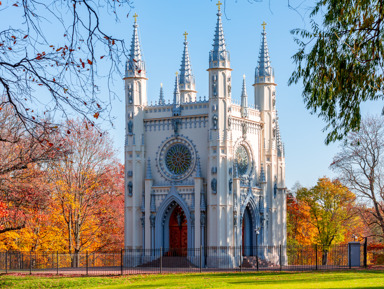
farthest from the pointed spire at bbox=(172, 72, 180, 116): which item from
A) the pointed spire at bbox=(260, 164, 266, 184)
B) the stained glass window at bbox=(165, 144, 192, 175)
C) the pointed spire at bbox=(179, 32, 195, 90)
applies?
the pointed spire at bbox=(260, 164, 266, 184)

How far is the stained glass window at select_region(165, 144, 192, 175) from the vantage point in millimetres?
47625

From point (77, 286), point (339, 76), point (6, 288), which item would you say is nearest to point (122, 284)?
point (77, 286)

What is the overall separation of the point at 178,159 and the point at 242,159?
440 cm

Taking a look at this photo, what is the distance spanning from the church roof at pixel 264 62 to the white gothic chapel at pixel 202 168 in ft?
8.75

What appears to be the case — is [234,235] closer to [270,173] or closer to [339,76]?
[270,173]

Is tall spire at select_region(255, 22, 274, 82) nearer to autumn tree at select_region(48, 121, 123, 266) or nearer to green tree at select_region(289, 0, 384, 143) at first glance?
Result: autumn tree at select_region(48, 121, 123, 266)

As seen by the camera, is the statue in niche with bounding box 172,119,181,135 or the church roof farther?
the church roof

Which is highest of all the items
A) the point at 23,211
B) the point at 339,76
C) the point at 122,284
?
the point at 339,76

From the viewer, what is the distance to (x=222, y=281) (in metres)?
30.7

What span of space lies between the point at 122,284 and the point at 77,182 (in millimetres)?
20104

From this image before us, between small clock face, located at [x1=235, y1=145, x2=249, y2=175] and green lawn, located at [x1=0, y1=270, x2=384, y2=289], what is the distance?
528 inches

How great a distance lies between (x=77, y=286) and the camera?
3042 centimetres

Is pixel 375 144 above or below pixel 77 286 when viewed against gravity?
above

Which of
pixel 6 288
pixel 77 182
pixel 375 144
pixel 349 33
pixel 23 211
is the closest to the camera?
pixel 349 33
